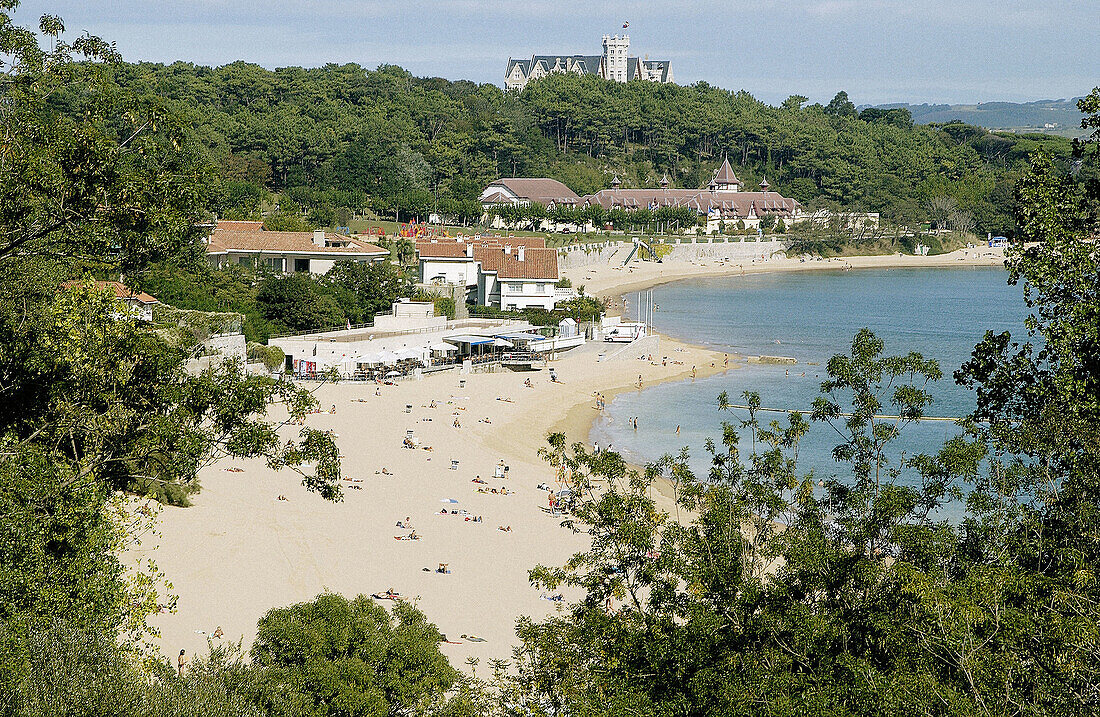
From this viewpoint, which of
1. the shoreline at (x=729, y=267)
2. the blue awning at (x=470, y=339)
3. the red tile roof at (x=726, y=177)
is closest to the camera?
the blue awning at (x=470, y=339)

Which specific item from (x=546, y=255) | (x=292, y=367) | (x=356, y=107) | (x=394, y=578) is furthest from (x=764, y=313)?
(x=356, y=107)

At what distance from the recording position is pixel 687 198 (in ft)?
308

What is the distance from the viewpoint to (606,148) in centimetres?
10269

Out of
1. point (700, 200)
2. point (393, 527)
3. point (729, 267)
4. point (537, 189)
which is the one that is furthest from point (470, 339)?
point (700, 200)

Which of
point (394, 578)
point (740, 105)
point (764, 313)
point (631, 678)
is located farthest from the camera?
point (740, 105)

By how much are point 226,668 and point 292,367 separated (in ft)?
74.1

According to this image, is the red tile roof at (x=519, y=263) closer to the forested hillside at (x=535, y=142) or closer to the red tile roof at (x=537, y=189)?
the forested hillside at (x=535, y=142)

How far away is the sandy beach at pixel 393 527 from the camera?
1473 cm

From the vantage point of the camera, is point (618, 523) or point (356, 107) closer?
point (618, 523)

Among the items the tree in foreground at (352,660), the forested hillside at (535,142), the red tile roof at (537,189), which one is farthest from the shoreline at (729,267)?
the tree in foreground at (352,660)

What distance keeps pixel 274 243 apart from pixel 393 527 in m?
23.7

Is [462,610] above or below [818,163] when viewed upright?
below

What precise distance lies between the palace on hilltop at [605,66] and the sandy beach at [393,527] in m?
120

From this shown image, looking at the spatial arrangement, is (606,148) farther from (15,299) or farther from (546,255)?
(15,299)
